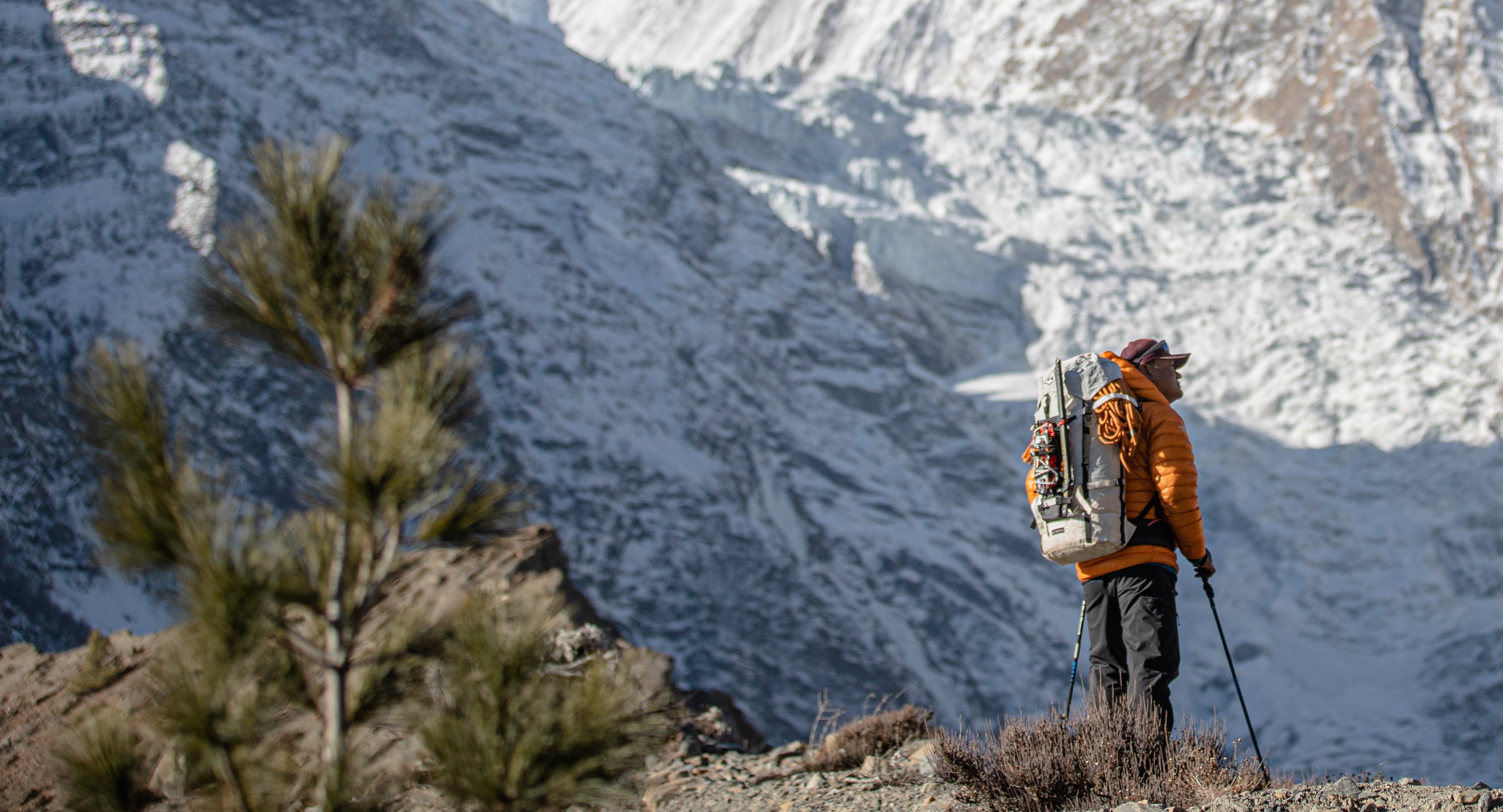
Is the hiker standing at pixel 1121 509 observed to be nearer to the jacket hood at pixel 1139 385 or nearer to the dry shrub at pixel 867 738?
the jacket hood at pixel 1139 385

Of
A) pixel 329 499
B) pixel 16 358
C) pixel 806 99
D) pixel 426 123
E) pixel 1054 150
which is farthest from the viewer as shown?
pixel 806 99

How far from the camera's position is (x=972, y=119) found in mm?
128875

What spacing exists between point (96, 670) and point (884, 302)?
11674cm

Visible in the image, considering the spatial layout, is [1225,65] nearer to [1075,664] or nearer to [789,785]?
[789,785]

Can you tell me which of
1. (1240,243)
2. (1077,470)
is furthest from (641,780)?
(1240,243)

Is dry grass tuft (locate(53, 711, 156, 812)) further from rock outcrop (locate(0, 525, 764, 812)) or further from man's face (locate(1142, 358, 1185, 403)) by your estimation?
man's face (locate(1142, 358, 1185, 403))

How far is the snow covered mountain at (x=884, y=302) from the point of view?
81.8 meters

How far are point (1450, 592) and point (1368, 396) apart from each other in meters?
17.1

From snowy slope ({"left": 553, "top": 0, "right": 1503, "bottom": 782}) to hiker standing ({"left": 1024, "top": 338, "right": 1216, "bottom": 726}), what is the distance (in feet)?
243

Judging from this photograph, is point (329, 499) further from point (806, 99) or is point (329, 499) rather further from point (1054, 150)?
point (806, 99)

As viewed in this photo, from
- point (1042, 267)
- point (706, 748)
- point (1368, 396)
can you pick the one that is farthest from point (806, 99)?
point (706, 748)

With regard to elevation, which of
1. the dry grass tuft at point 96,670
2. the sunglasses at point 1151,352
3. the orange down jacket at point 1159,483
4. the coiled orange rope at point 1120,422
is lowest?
the dry grass tuft at point 96,670

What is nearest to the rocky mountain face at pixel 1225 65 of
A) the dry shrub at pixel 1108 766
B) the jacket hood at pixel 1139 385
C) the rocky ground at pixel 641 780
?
the rocky ground at pixel 641 780

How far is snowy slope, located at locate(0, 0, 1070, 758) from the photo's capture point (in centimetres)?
8194
